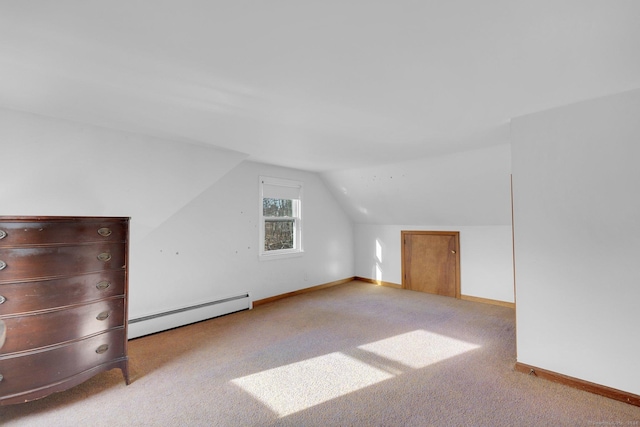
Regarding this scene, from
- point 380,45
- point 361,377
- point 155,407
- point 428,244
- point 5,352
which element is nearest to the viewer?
point 380,45

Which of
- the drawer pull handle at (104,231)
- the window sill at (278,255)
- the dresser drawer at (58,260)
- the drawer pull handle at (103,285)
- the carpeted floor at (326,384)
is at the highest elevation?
the drawer pull handle at (104,231)

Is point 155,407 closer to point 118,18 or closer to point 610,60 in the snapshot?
point 118,18

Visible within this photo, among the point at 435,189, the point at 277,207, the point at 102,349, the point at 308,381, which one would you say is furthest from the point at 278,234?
the point at 102,349

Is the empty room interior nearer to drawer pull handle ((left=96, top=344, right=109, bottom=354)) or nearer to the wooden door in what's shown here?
drawer pull handle ((left=96, top=344, right=109, bottom=354))

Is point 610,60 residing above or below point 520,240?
above

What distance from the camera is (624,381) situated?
83.2 inches

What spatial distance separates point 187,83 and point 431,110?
1736 millimetres

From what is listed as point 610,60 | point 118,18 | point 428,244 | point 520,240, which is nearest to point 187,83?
point 118,18

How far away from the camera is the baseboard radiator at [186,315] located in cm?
328

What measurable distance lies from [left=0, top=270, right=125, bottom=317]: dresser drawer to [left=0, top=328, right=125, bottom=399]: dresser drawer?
288 millimetres

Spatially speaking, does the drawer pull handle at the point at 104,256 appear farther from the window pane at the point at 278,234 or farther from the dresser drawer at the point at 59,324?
the window pane at the point at 278,234

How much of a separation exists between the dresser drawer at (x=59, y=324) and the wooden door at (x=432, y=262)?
4.30 m

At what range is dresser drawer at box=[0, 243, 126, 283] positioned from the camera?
1.88 meters

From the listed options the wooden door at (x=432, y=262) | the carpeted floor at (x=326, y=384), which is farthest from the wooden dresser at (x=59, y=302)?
the wooden door at (x=432, y=262)
